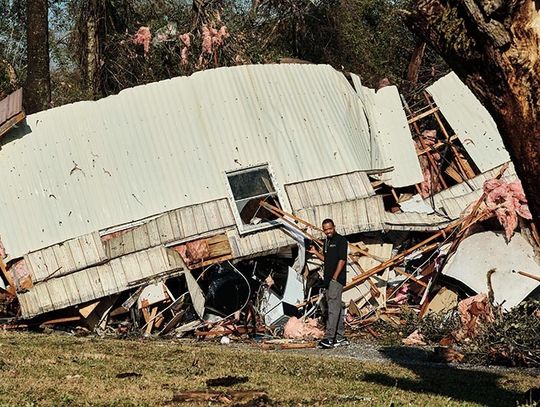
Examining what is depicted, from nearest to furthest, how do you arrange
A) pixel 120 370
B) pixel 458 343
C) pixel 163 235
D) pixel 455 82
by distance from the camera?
pixel 120 370, pixel 458 343, pixel 163 235, pixel 455 82

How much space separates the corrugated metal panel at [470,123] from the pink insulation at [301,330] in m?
5.52

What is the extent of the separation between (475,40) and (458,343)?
28.8ft

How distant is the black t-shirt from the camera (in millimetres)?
15688

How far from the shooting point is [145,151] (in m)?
19.2

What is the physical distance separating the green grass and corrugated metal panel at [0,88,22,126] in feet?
17.1

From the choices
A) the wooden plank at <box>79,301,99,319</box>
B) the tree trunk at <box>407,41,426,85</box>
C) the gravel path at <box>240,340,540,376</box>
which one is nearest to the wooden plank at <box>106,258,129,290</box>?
the wooden plank at <box>79,301,99,319</box>

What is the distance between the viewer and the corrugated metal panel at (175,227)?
18.5 metres

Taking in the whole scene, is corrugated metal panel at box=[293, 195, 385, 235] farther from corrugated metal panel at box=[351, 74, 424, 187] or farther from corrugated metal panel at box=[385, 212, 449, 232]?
corrugated metal panel at box=[351, 74, 424, 187]

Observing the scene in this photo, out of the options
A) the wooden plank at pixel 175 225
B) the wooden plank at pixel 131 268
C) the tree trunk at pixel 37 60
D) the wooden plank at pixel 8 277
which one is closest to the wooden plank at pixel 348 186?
the wooden plank at pixel 175 225

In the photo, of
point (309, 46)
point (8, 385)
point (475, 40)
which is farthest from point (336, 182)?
point (309, 46)

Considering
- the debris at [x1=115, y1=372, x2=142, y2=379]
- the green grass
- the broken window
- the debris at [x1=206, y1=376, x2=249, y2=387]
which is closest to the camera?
the green grass

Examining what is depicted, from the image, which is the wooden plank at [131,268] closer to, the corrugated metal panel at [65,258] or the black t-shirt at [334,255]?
the corrugated metal panel at [65,258]

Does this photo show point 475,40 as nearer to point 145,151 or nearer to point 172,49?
point 145,151

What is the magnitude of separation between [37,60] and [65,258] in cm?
1006
